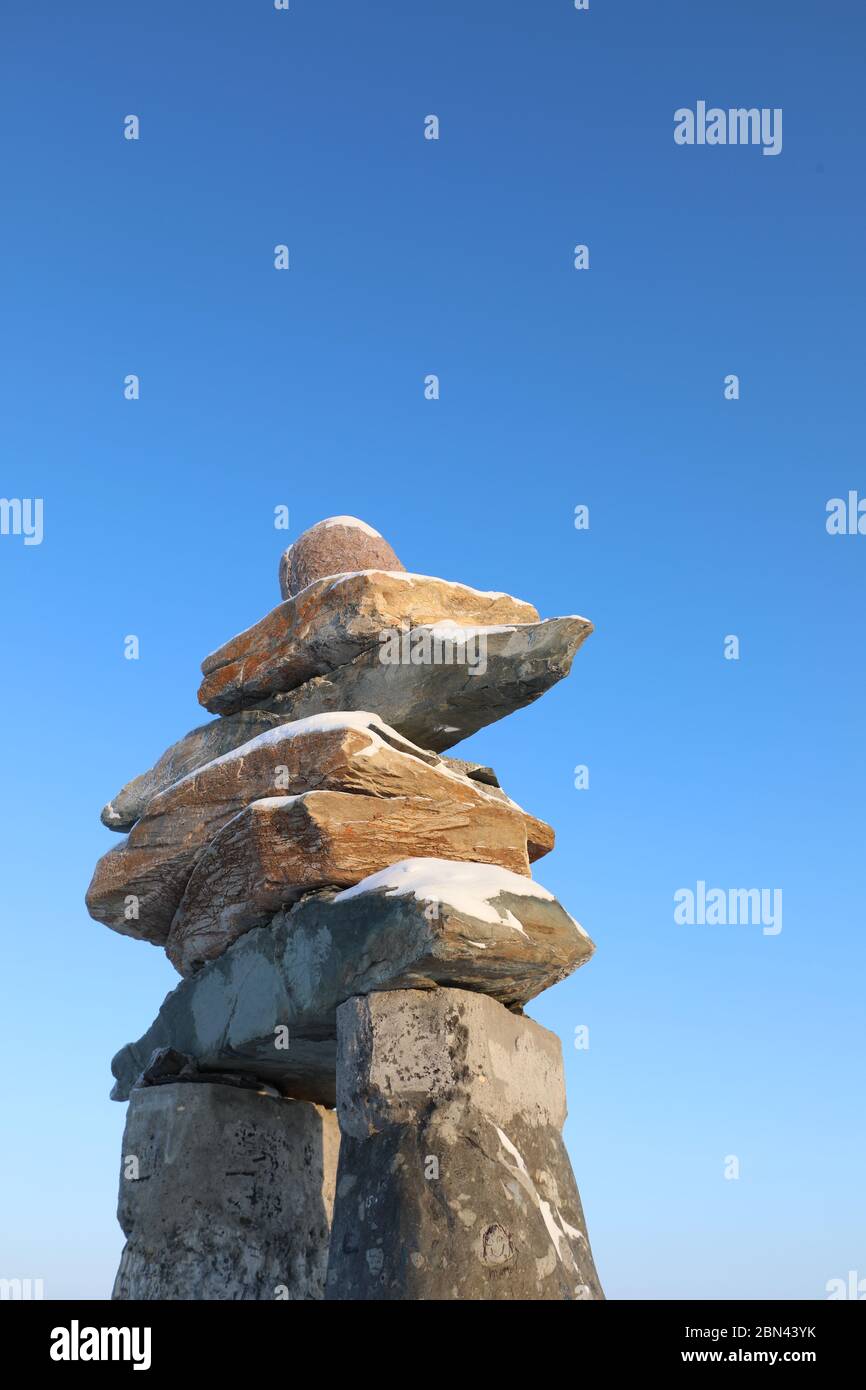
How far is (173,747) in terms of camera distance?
1032 cm

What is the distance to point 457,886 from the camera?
24.1 ft

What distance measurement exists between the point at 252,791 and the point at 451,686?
1.46 metres

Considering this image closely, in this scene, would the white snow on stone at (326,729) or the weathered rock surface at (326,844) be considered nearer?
the weathered rock surface at (326,844)

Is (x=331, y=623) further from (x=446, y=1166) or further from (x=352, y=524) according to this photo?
(x=446, y=1166)

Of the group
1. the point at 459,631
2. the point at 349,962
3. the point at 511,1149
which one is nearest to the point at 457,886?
the point at 349,962

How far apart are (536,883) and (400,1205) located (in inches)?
77.2

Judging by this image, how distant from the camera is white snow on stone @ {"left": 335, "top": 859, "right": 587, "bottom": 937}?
7188 mm

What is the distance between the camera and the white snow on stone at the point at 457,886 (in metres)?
7.19

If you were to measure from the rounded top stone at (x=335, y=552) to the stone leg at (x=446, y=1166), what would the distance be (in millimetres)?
3837

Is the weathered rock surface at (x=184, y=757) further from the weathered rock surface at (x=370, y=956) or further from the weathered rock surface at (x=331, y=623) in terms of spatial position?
the weathered rock surface at (x=370, y=956)

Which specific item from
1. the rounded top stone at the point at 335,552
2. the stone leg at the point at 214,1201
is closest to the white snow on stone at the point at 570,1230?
the stone leg at the point at 214,1201

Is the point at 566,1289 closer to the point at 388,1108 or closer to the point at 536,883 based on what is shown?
the point at 388,1108
